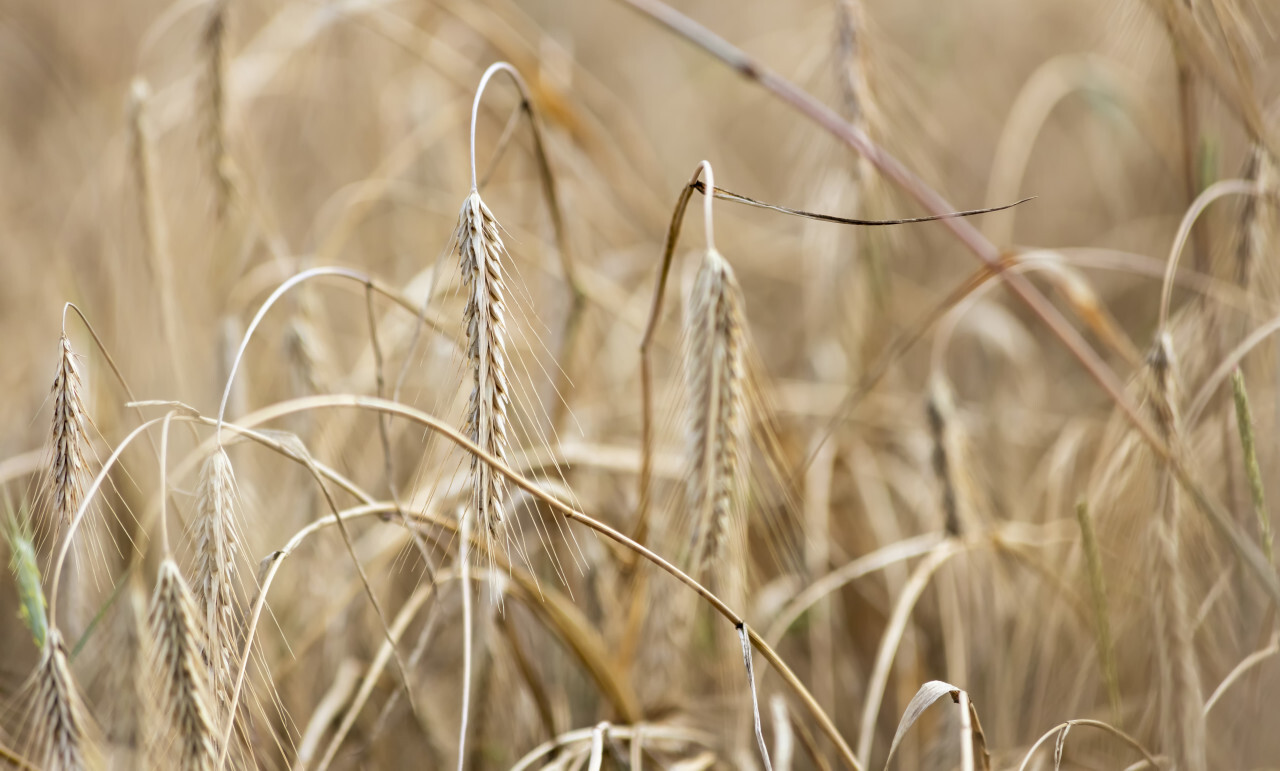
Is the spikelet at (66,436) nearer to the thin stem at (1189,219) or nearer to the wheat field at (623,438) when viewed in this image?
the wheat field at (623,438)

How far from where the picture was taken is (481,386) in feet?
2.46

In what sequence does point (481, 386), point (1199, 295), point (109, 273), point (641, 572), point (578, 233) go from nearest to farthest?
point (481, 386), point (641, 572), point (1199, 295), point (578, 233), point (109, 273)

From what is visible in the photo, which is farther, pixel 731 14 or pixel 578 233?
pixel 731 14

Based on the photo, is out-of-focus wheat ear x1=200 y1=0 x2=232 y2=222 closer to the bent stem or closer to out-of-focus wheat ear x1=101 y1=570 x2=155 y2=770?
the bent stem

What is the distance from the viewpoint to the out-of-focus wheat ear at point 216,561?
2.38 feet

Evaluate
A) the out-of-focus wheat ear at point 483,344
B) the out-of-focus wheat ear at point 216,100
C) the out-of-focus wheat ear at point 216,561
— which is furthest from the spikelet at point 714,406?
the out-of-focus wheat ear at point 216,100

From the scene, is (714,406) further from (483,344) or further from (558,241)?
(558,241)

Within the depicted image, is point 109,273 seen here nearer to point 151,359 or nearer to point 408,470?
point 151,359

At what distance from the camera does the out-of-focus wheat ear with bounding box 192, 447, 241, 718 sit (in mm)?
727

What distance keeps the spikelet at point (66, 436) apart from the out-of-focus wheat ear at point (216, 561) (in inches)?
4.6

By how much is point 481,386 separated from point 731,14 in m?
3.51

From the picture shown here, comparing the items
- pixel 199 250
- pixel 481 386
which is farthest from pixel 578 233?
pixel 199 250

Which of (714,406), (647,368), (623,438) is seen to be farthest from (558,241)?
(623,438)

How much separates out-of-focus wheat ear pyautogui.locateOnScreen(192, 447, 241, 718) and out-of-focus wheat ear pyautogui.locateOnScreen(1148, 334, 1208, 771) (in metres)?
1.08
